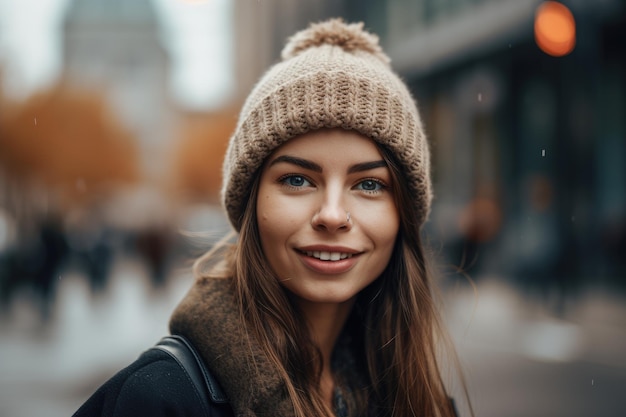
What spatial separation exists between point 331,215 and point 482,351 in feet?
28.1

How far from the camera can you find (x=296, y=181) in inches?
84.0

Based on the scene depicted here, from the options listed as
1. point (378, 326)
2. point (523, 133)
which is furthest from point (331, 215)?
point (523, 133)

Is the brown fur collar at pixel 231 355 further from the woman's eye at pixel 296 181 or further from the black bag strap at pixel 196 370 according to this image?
the woman's eye at pixel 296 181

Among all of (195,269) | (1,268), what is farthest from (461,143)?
(195,269)

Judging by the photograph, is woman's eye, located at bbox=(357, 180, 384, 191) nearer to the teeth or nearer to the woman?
the woman

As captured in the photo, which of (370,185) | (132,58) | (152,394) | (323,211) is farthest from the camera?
(132,58)

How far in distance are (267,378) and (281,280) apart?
13.2 inches

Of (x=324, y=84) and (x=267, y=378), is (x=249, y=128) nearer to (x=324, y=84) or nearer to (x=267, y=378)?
(x=324, y=84)

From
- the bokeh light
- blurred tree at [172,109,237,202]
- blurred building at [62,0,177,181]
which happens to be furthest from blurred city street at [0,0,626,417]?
blurred building at [62,0,177,181]

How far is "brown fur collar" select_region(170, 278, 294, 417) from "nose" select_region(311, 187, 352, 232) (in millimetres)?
372

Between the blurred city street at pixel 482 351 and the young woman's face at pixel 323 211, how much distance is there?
2.49ft

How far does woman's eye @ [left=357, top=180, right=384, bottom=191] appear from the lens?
216 cm

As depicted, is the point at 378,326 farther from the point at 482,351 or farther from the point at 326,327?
the point at 482,351

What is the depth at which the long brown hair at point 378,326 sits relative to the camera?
7.02 ft
